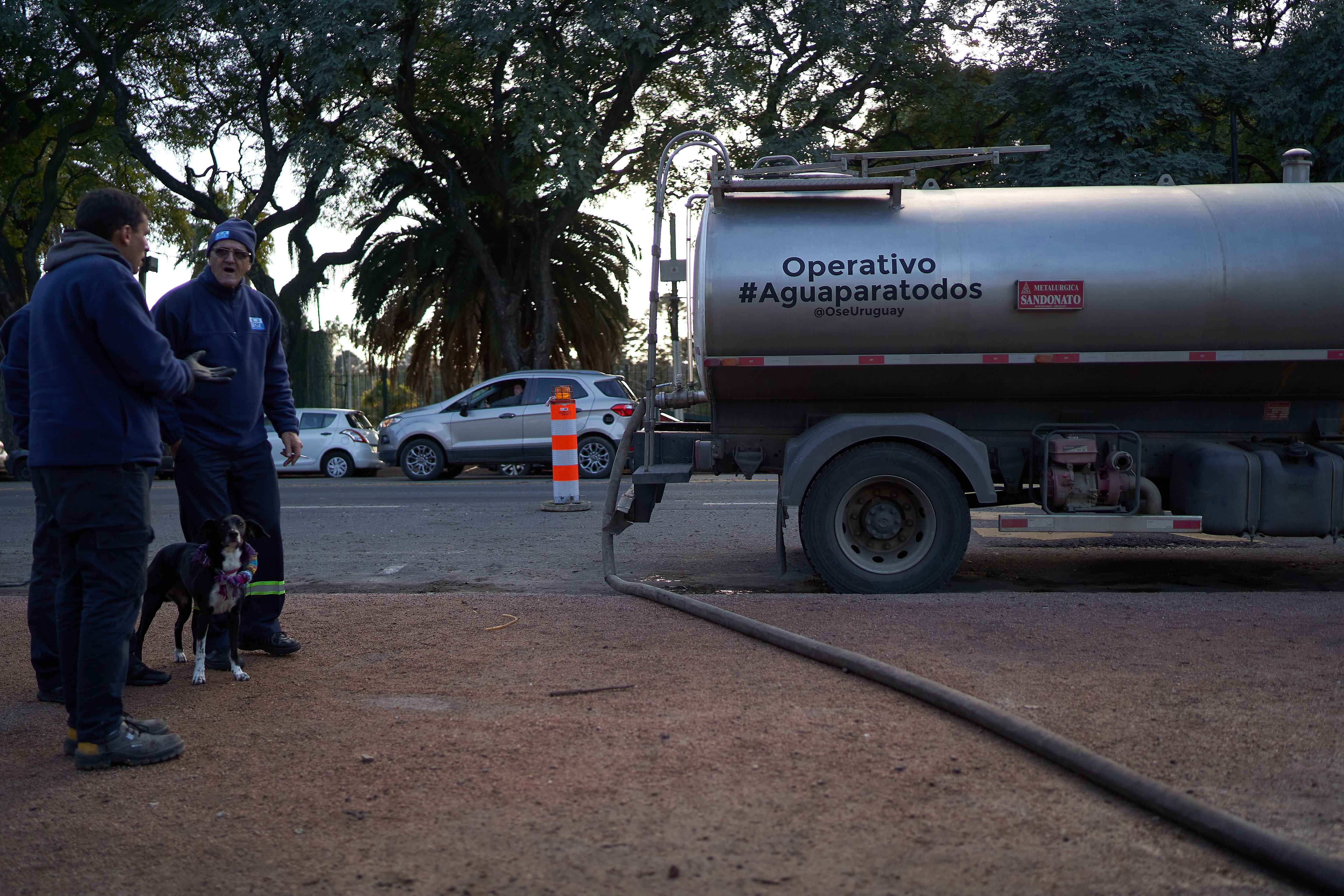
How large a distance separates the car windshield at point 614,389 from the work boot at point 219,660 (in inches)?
510

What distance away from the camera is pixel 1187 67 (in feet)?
66.3

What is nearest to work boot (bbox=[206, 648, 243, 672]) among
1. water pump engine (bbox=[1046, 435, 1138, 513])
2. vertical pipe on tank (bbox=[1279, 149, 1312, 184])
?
water pump engine (bbox=[1046, 435, 1138, 513])

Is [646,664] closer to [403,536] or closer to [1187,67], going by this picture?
[403,536]

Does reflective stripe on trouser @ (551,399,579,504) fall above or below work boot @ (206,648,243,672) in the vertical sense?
above

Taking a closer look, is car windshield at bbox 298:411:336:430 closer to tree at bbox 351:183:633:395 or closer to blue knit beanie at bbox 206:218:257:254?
tree at bbox 351:183:633:395

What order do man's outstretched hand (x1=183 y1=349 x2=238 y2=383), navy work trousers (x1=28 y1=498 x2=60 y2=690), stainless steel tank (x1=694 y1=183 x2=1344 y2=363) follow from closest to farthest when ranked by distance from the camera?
man's outstretched hand (x1=183 y1=349 x2=238 y2=383) < navy work trousers (x1=28 y1=498 x2=60 y2=690) < stainless steel tank (x1=694 y1=183 x2=1344 y2=363)

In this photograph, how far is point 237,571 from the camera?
4902 mm

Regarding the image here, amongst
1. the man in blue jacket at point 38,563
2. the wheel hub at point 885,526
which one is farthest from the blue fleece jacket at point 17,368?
the wheel hub at point 885,526

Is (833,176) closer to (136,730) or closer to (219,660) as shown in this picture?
(219,660)

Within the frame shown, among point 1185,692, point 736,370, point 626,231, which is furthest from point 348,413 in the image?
point 1185,692

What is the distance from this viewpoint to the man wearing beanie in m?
5.07

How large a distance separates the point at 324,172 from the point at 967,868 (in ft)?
67.5

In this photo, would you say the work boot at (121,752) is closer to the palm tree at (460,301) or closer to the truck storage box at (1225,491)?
the truck storage box at (1225,491)

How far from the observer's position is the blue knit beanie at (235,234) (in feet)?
16.8
